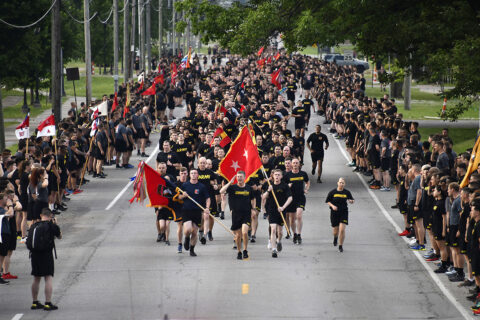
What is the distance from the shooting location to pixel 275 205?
1856 cm

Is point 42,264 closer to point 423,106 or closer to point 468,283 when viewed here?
point 468,283

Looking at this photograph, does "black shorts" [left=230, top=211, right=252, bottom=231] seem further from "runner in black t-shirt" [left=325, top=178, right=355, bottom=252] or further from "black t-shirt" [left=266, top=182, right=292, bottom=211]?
"runner in black t-shirt" [left=325, top=178, right=355, bottom=252]

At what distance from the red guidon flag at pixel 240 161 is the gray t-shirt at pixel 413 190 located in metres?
3.11

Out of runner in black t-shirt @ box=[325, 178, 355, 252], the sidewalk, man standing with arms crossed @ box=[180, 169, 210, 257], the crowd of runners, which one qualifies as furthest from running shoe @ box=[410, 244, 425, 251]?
the sidewalk

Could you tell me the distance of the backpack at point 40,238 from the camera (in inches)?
568

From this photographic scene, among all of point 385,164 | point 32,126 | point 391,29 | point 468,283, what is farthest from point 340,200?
point 32,126

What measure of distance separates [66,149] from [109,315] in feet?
34.0

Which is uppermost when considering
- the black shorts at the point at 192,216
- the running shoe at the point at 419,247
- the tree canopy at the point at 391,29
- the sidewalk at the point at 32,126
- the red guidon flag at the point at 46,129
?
the tree canopy at the point at 391,29

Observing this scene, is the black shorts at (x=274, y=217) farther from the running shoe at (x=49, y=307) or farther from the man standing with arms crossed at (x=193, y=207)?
the running shoe at (x=49, y=307)

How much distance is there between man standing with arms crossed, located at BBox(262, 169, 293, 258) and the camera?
59.7 ft

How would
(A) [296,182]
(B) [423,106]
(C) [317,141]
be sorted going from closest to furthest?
(A) [296,182]
(C) [317,141]
(B) [423,106]

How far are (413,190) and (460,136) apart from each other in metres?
20.9

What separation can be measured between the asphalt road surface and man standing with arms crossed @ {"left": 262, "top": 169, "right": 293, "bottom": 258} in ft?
1.11

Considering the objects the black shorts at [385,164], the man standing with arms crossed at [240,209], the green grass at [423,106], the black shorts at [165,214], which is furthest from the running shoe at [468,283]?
the green grass at [423,106]
